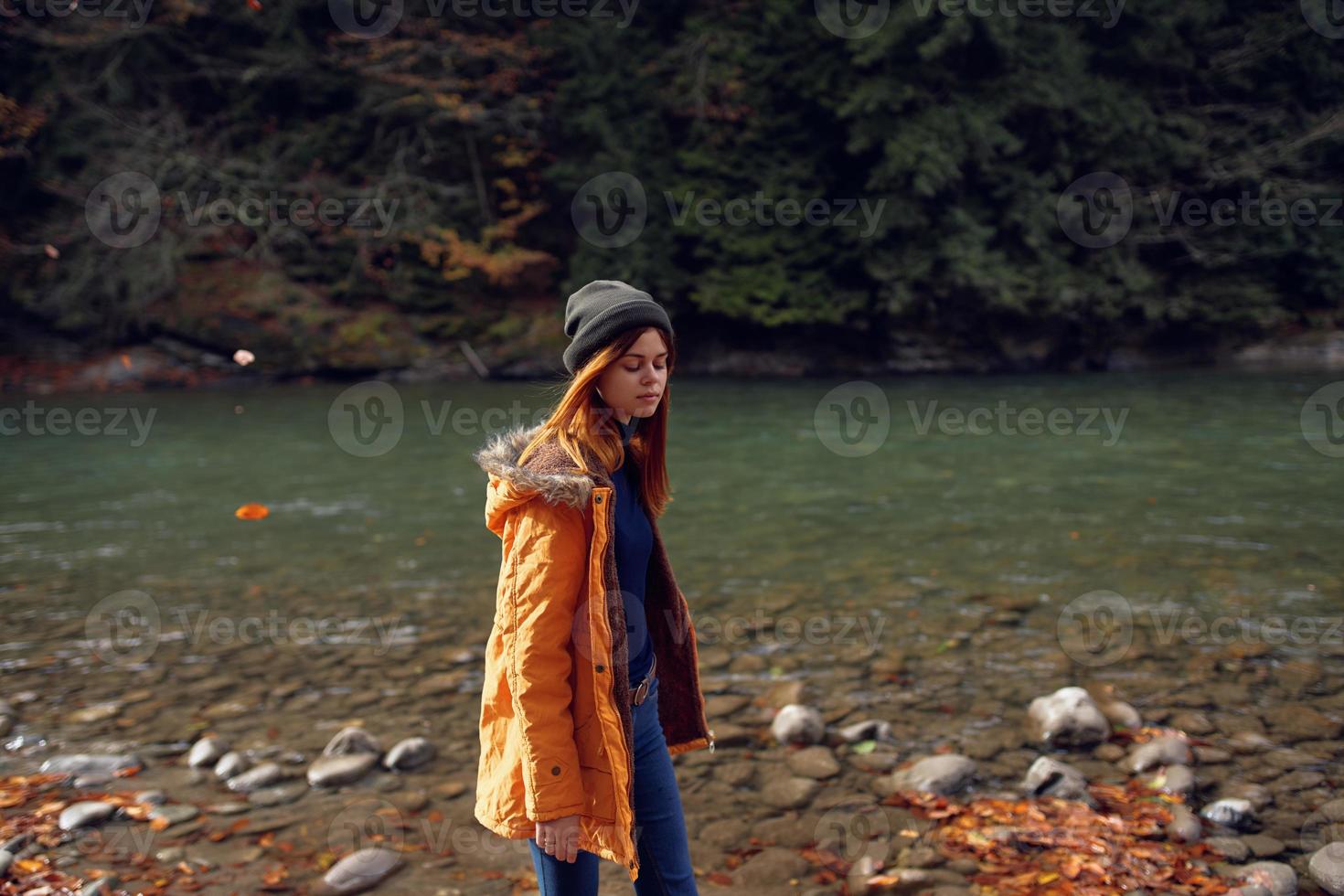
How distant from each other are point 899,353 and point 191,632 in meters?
17.2

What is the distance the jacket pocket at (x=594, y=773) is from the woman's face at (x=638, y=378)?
0.65 m

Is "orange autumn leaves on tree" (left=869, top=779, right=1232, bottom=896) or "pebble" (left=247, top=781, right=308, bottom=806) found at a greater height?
"pebble" (left=247, top=781, right=308, bottom=806)

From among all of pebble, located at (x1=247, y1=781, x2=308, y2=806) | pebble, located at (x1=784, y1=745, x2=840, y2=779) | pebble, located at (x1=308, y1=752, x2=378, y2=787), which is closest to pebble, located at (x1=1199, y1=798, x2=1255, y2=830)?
pebble, located at (x1=784, y1=745, x2=840, y2=779)

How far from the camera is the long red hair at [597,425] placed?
78.1 inches

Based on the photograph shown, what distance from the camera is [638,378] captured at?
6.65ft

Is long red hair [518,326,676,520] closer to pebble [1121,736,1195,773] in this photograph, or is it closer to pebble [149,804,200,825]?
pebble [149,804,200,825]

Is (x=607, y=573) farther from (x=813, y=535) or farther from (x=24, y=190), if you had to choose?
(x=24, y=190)

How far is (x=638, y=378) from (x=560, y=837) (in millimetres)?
939

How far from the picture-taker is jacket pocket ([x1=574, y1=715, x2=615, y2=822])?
1921 mm

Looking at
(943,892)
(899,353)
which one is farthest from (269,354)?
(943,892)

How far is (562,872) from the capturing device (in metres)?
1.96

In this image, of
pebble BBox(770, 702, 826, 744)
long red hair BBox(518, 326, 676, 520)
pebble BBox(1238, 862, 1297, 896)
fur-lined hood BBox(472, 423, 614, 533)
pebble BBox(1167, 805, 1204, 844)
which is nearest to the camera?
fur-lined hood BBox(472, 423, 614, 533)

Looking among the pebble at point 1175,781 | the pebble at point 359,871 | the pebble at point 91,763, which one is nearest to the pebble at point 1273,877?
the pebble at point 1175,781

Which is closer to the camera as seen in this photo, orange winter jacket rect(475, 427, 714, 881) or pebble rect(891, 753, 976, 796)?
orange winter jacket rect(475, 427, 714, 881)
